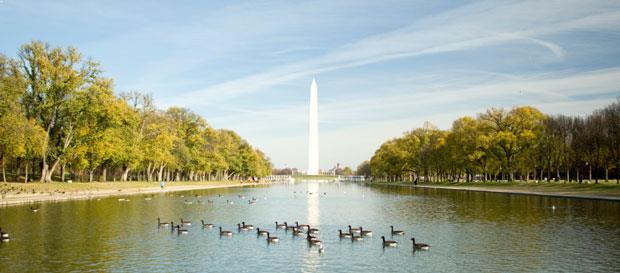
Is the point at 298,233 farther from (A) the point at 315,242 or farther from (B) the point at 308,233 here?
(A) the point at 315,242

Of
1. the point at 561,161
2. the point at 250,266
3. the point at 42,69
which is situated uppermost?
the point at 42,69

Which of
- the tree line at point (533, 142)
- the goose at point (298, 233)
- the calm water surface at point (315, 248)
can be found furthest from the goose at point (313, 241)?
the tree line at point (533, 142)

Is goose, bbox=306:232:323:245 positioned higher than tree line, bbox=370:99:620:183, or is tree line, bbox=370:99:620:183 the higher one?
tree line, bbox=370:99:620:183

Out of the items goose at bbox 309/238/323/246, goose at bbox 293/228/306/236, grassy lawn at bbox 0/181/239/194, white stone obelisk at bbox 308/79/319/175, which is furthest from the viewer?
white stone obelisk at bbox 308/79/319/175

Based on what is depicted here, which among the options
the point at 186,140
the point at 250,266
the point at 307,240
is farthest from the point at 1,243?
the point at 186,140

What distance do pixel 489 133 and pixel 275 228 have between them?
7089cm

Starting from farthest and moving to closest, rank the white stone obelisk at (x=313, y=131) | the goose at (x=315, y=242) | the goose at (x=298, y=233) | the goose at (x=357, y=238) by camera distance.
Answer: the white stone obelisk at (x=313, y=131) → the goose at (x=298, y=233) → the goose at (x=357, y=238) → the goose at (x=315, y=242)

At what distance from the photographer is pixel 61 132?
69500mm

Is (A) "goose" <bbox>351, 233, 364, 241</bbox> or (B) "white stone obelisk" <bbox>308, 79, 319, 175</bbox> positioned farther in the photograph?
(B) "white stone obelisk" <bbox>308, 79, 319, 175</bbox>

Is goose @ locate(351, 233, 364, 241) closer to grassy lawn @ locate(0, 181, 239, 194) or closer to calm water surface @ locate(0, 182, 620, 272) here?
calm water surface @ locate(0, 182, 620, 272)

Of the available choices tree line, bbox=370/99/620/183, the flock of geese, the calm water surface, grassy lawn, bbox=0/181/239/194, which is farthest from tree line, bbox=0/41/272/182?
tree line, bbox=370/99/620/183

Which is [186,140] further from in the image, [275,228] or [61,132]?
[275,228]

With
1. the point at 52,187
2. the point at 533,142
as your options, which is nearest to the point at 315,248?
the point at 52,187

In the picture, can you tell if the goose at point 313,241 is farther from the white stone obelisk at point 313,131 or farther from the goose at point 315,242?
the white stone obelisk at point 313,131
